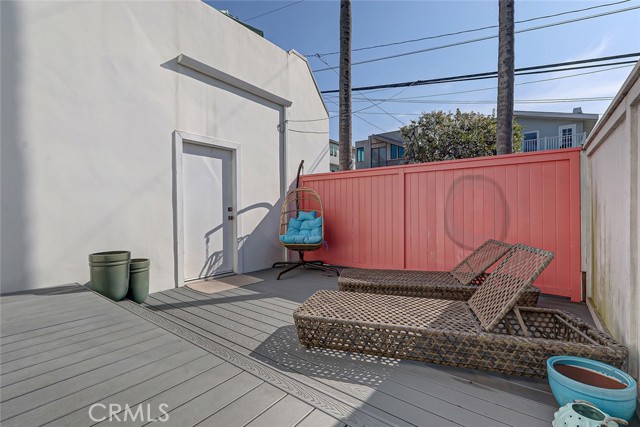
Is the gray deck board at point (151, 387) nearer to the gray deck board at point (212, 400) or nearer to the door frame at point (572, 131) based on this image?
the gray deck board at point (212, 400)

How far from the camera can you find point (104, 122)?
3096mm

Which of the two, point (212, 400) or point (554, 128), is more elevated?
point (554, 128)

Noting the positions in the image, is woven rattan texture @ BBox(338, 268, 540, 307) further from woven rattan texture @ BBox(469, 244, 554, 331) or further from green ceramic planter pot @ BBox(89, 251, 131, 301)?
green ceramic planter pot @ BBox(89, 251, 131, 301)

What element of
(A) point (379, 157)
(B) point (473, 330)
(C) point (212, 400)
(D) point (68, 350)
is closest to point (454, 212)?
(B) point (473, 330)

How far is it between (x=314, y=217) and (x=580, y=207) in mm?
3235

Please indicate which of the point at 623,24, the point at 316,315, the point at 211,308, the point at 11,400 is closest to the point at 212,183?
the point at 211,308

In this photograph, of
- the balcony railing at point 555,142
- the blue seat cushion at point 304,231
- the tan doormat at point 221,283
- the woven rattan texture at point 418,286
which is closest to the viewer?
the woven rattan texture at point 418,286

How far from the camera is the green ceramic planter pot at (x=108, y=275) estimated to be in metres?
2.71

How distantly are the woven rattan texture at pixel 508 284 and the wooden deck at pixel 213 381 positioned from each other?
0.33m

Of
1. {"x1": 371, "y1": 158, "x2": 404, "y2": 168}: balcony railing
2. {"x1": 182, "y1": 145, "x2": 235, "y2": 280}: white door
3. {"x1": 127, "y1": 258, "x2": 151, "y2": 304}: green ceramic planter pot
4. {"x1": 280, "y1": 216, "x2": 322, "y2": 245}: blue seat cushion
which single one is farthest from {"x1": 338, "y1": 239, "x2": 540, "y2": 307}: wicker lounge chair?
{"x1": 371, "y1": 158, "x2": 404, "y2": 168}: balcony railing

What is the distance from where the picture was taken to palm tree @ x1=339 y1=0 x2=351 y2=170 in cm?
593

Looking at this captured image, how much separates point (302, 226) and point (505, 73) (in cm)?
390

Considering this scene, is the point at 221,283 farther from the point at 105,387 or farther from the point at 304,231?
the point at 105,387

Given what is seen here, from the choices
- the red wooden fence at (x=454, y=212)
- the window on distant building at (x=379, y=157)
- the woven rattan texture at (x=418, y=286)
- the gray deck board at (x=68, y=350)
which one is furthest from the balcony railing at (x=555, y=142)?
the gray deck board at (x=68, y=350)
